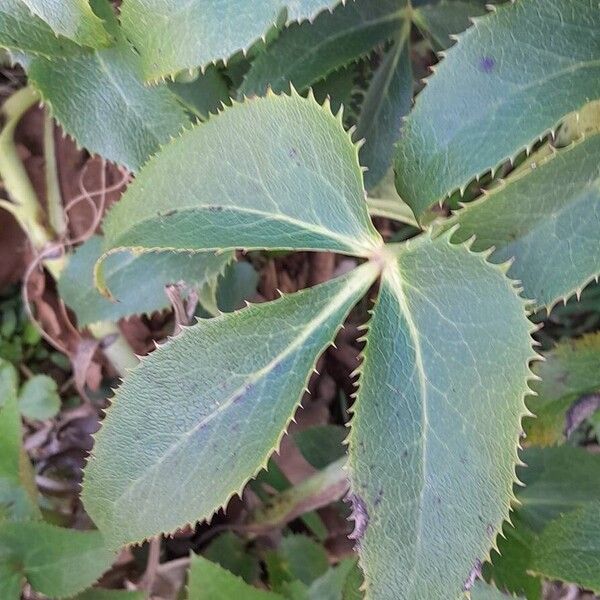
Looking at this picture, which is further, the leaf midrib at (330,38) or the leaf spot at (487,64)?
the leaf midrib at (330,38)

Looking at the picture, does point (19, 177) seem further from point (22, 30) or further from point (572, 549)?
point (572, 549)

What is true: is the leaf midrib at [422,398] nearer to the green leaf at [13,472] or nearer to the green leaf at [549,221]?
the green leaf at [549,221]

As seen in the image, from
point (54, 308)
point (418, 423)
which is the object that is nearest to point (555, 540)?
point (418, 423)

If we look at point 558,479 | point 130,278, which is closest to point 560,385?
point 558,479

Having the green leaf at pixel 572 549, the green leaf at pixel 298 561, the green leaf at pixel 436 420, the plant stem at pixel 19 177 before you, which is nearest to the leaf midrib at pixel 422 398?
the green leaf at pixel 436 420

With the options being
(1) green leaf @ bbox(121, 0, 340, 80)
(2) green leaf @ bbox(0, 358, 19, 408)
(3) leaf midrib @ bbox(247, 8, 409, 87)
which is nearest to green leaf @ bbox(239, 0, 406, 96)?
(3) leaf midrib @ bbox(247, 8, 409, 87)

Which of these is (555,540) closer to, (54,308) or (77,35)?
(77,35)
